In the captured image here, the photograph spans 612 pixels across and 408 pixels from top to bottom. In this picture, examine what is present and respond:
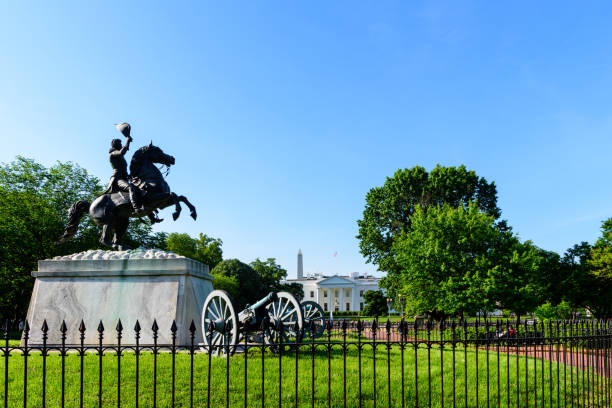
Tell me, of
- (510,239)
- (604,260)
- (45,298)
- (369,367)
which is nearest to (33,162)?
(45,298)

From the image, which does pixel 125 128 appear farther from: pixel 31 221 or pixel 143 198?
pixel 31 221

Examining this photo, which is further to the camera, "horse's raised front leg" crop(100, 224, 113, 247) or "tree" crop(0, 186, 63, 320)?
"tree" crop(0, 186, 63, 320)

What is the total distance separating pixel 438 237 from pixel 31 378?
77.5ft

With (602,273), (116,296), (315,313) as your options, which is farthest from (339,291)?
(116,296)

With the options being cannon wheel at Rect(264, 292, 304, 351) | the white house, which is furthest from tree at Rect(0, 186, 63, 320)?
the white house

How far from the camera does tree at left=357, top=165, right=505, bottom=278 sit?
3494 cm

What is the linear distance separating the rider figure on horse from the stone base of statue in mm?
1193

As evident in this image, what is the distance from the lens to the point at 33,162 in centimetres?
2933

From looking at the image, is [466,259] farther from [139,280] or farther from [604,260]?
[139,280]

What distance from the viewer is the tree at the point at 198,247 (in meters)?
48.3

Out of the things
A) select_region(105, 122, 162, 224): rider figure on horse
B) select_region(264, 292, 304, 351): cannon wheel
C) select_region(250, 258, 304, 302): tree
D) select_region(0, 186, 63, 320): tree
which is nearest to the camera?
select_region(264, 292, 304, 351): cannon wheel

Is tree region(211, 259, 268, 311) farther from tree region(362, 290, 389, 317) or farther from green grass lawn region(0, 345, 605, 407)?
green grass lawn region(0, 345, 605, 407)

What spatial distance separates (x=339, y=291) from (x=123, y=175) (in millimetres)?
103441

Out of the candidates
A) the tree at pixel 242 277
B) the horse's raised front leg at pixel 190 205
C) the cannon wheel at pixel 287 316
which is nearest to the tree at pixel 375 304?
the tree at pixel 242 277
